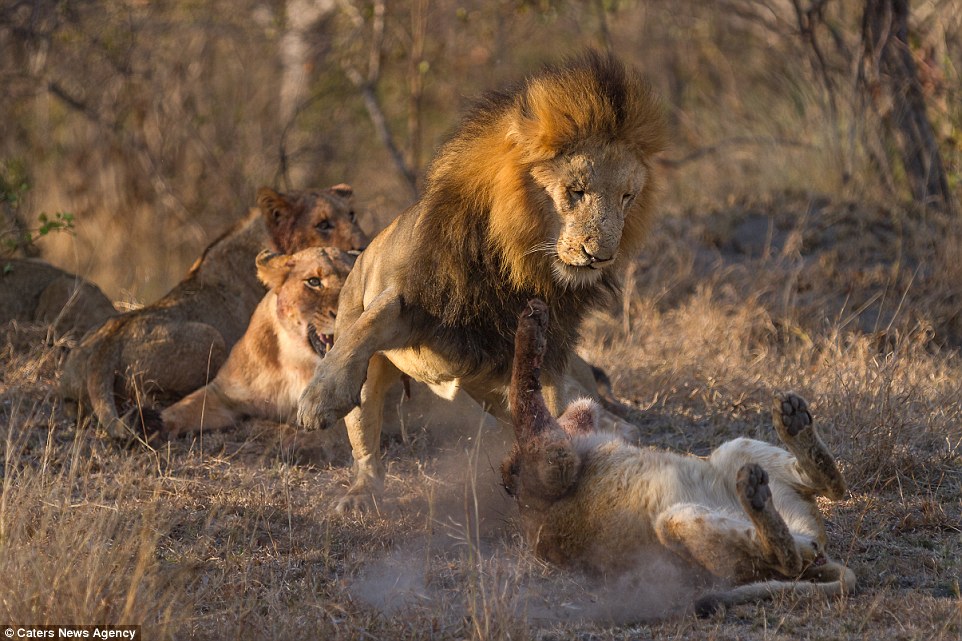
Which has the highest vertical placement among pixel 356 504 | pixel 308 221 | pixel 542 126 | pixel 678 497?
pixel 542 126

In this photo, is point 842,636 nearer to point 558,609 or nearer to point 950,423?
point 558,609

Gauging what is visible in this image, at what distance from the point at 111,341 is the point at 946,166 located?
626cm

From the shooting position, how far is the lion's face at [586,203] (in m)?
3.98

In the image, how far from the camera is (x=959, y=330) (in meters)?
7.05

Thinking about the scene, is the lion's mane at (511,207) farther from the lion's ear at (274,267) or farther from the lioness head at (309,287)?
the lion's ear at (274,267)

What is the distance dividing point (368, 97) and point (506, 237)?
25.2ft

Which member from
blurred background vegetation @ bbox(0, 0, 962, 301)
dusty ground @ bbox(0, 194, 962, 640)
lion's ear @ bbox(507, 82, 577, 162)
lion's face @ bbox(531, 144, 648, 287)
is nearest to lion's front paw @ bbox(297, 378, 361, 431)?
dusty ground @ bbox(0, 194, 962, 640)

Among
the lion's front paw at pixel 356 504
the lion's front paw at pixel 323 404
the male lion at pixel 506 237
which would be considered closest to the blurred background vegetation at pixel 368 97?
the lion's front paw at pixel 356 504

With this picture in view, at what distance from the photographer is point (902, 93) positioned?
8695 millimetres

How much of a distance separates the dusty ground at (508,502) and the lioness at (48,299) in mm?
231

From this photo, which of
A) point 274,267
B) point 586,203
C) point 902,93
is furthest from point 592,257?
point 902,93

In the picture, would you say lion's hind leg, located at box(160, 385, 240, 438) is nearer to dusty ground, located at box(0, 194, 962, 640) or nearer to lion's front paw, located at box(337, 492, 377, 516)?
dusty ground, located at box(0, 194, 962, 640)

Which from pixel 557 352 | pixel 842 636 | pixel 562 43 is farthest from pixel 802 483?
pixel 562 43

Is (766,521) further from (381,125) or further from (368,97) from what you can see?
(368,97)
